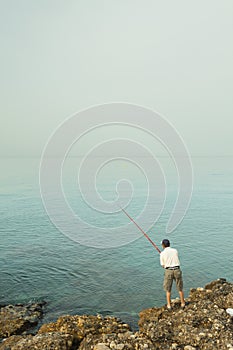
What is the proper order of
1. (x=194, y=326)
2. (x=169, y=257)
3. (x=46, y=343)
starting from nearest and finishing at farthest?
(x=46, y=343)
(x=194, y=326)
(x=169, y=257)

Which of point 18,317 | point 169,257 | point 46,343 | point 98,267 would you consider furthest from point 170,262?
point 98,267

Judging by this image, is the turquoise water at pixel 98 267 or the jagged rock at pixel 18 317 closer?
the jagged rock at pixel 18 317

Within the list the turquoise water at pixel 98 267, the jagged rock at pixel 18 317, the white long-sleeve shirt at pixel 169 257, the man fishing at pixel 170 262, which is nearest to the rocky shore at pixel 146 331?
the jagged rock at pixel 18 317

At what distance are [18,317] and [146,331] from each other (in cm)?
723

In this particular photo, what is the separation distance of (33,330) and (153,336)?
6409 mm

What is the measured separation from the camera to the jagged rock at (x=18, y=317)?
46.9 ft

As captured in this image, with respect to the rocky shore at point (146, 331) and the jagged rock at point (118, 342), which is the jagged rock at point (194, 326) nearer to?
the rocky shore at point (146, 331)

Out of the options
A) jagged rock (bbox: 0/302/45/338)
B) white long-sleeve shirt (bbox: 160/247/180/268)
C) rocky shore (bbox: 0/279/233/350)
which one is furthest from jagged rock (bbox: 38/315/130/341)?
white long-sleeve shirt (bbox: 160/247/180/268)

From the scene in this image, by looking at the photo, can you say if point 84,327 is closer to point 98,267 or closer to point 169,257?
point 169,257

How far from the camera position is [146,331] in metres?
11.9

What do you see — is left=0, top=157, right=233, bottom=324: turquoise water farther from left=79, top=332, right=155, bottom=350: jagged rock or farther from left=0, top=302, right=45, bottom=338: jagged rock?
left=79, top=332, right=155, bottom=350: jagged rock

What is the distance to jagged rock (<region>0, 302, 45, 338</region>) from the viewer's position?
46.9 ft

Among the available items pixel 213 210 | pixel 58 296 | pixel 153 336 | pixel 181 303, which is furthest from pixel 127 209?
pixel 153 336

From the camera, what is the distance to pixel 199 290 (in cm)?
1636
